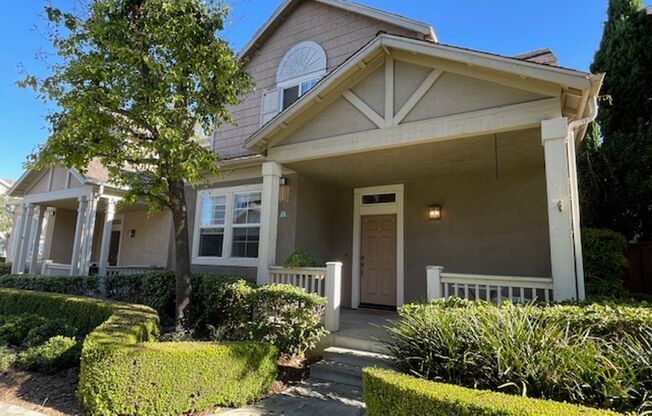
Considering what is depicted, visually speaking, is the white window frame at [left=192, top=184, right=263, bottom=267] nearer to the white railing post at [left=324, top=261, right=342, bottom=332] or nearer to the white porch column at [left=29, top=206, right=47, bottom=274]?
the white railing post at [left=324, top=261, right=342, bottom=332]

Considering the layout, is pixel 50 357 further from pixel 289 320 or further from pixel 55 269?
pixel 55 269

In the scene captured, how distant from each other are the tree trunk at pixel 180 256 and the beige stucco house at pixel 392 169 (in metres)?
1.34

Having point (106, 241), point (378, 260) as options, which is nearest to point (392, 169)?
point (378, 260)

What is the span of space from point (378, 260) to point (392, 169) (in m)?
2.28

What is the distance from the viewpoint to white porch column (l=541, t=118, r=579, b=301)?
14.6 ft

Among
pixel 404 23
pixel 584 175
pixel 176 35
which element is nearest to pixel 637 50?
pixel 584 175

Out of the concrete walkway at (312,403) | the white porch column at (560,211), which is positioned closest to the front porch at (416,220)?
the white porch column at (560,211)

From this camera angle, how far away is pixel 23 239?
43.7ft

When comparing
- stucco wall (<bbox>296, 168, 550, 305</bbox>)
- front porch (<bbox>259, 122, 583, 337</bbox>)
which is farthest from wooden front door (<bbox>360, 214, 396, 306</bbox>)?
stucco wall (<bbox>296, 168, 550, 305</bbox>)

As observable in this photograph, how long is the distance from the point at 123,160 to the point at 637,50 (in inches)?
503

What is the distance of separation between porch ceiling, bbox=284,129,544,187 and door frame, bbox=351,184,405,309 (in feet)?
0.94

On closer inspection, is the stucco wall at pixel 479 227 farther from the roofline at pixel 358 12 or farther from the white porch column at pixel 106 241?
the white porch column at pixel 106 241

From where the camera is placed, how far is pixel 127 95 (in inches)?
232

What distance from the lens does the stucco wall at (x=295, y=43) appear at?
9.38 metres
